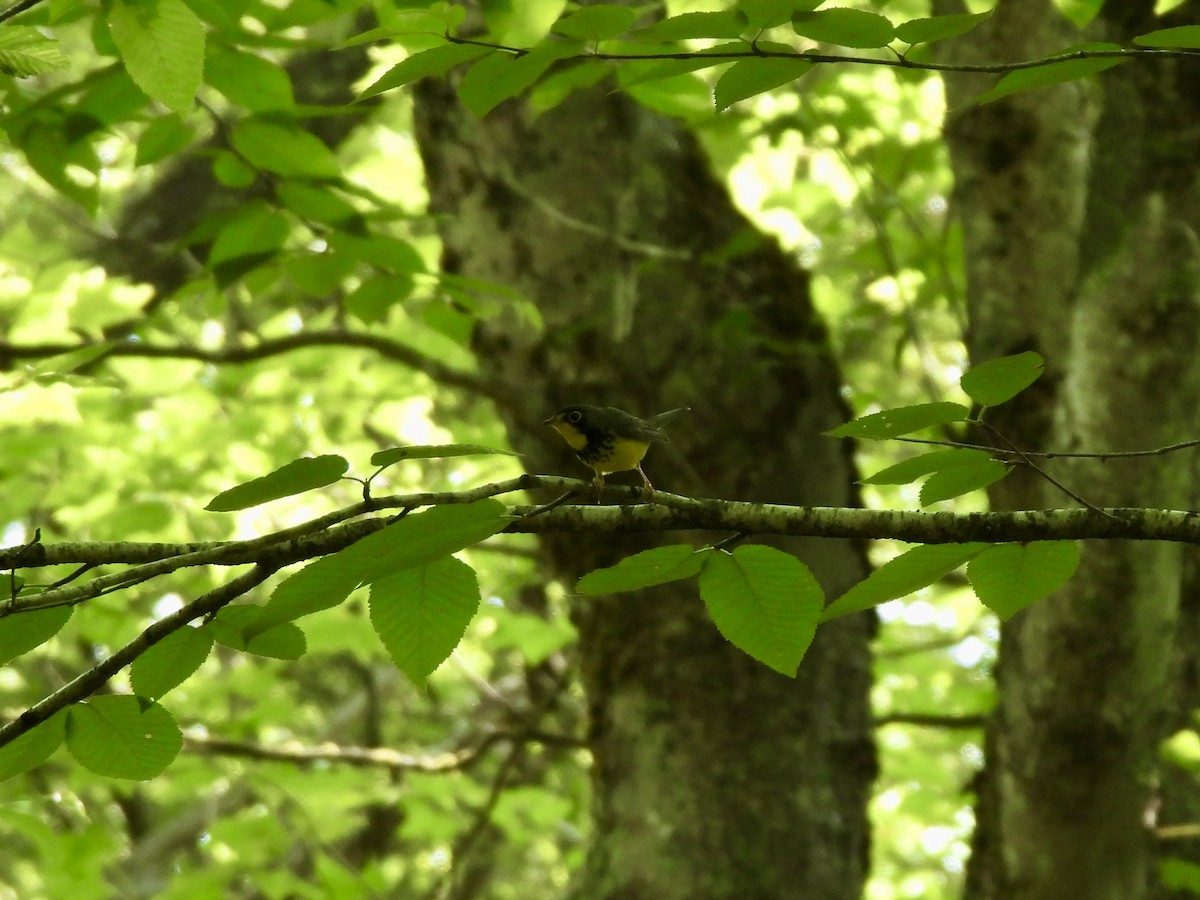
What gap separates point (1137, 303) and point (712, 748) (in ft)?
5.14

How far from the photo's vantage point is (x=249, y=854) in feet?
15.7

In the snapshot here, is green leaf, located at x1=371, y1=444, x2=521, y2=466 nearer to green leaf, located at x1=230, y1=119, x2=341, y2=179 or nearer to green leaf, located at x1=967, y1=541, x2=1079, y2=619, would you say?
green leaf, located at x1=967, y1=541, x2=1079, y2=619

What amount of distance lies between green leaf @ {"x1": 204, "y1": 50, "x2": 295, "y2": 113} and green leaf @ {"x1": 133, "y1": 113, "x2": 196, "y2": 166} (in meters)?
0.15

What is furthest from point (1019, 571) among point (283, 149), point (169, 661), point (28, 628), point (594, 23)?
point (283, 149)

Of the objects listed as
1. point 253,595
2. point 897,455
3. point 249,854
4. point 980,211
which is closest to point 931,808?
point 897,455

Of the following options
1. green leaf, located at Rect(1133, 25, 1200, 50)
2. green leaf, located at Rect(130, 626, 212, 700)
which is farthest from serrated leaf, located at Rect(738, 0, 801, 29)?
green leaf, located at Rect(130, 626, 212, 700)

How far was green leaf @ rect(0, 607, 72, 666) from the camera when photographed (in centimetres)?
107

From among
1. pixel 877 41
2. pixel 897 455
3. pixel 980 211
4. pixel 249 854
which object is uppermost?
pixel 897 455

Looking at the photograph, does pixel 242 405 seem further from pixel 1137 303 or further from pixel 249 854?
pixel 1137 303

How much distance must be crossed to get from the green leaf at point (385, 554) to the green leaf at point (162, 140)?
142 cm

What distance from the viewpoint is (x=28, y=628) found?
1081 millimetres

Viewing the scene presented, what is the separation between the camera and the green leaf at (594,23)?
1.27 m

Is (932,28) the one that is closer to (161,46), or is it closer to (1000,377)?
(1000,377)

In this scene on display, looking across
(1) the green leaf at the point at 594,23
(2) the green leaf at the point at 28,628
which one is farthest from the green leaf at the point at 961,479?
(2) the green leaf at the point at 28,628
